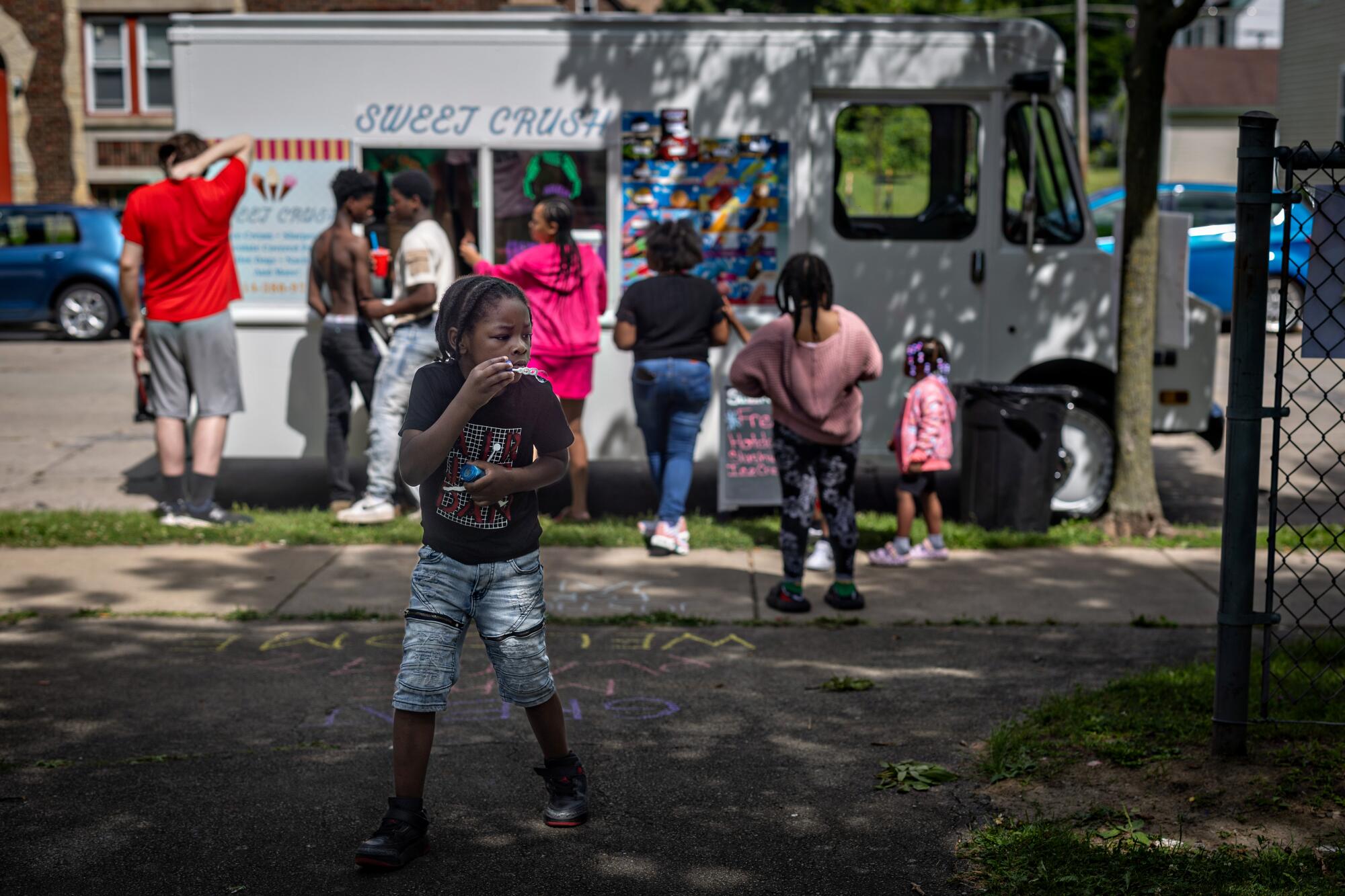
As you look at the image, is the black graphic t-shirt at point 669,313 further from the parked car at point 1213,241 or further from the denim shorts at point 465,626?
the parked car at point 1213,241

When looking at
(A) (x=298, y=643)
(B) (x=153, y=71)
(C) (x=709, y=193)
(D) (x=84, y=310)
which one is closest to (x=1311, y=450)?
(C) (x=709, y=193)

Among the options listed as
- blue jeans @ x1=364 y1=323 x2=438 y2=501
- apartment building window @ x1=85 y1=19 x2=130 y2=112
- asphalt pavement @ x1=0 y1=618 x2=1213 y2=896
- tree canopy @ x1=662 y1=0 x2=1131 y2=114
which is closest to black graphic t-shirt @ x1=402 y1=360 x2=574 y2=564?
asphalt pavement @ x1=0 y1=618 x2=1213 y2=896

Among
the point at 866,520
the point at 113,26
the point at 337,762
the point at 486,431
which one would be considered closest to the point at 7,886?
the point at 337,762

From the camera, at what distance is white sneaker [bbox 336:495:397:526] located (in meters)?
8.37

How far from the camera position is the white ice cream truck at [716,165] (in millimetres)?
8508

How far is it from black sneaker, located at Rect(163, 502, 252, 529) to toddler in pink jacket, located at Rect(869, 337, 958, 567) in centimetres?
372

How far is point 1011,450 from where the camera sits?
321 inches

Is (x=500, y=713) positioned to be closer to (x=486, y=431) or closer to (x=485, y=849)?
(x=485, y=849)

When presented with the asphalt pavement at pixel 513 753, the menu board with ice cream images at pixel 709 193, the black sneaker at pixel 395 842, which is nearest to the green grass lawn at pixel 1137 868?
the asphalt pavement at pixel 513 753

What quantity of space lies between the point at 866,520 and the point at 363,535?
298 cm

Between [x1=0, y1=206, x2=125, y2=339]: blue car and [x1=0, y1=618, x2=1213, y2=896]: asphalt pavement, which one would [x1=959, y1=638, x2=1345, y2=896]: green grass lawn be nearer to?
[x1=0, y1=618, x2=1213, y2=896]: asphalt pavement

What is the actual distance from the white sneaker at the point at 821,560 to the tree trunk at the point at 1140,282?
6.06 feet

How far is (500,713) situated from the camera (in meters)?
5.29

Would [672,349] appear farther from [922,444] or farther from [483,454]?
[483,454]
